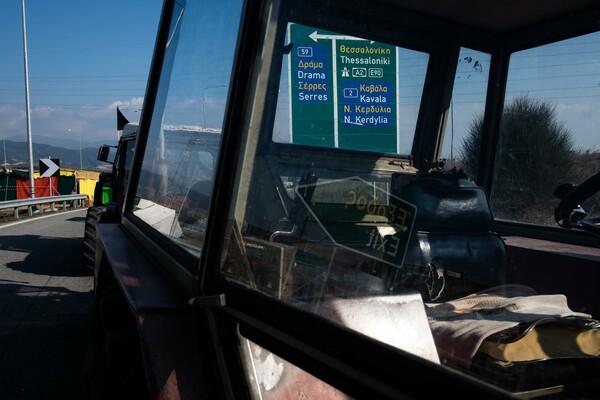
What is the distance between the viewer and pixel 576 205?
172 cm

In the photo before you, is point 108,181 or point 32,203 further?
point 32,203

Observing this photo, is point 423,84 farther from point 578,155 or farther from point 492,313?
point 492,313

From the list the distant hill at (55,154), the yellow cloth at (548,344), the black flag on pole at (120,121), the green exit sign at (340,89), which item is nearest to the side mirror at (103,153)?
the black flag on pole at (120,121)

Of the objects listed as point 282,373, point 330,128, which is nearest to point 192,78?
point 330,128

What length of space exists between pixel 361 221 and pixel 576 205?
789 millimetres

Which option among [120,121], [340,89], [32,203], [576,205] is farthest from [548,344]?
[32,203]

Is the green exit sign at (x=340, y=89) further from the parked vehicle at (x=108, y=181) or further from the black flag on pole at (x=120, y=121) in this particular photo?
the black flag on pole at (x=120, y=121)

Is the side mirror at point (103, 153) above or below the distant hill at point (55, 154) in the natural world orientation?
above

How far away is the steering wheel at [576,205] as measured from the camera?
164 centimetres

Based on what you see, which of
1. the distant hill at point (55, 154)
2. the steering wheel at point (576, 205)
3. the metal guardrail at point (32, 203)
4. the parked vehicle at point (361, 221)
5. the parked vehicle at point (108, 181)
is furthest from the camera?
the distant hill at point (55, 154)

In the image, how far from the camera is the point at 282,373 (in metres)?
1.24

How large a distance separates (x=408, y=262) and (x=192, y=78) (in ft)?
3.56

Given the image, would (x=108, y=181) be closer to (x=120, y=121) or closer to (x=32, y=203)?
(x=120, y=121)

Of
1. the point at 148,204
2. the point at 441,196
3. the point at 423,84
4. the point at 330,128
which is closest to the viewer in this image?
the point at 330,128
